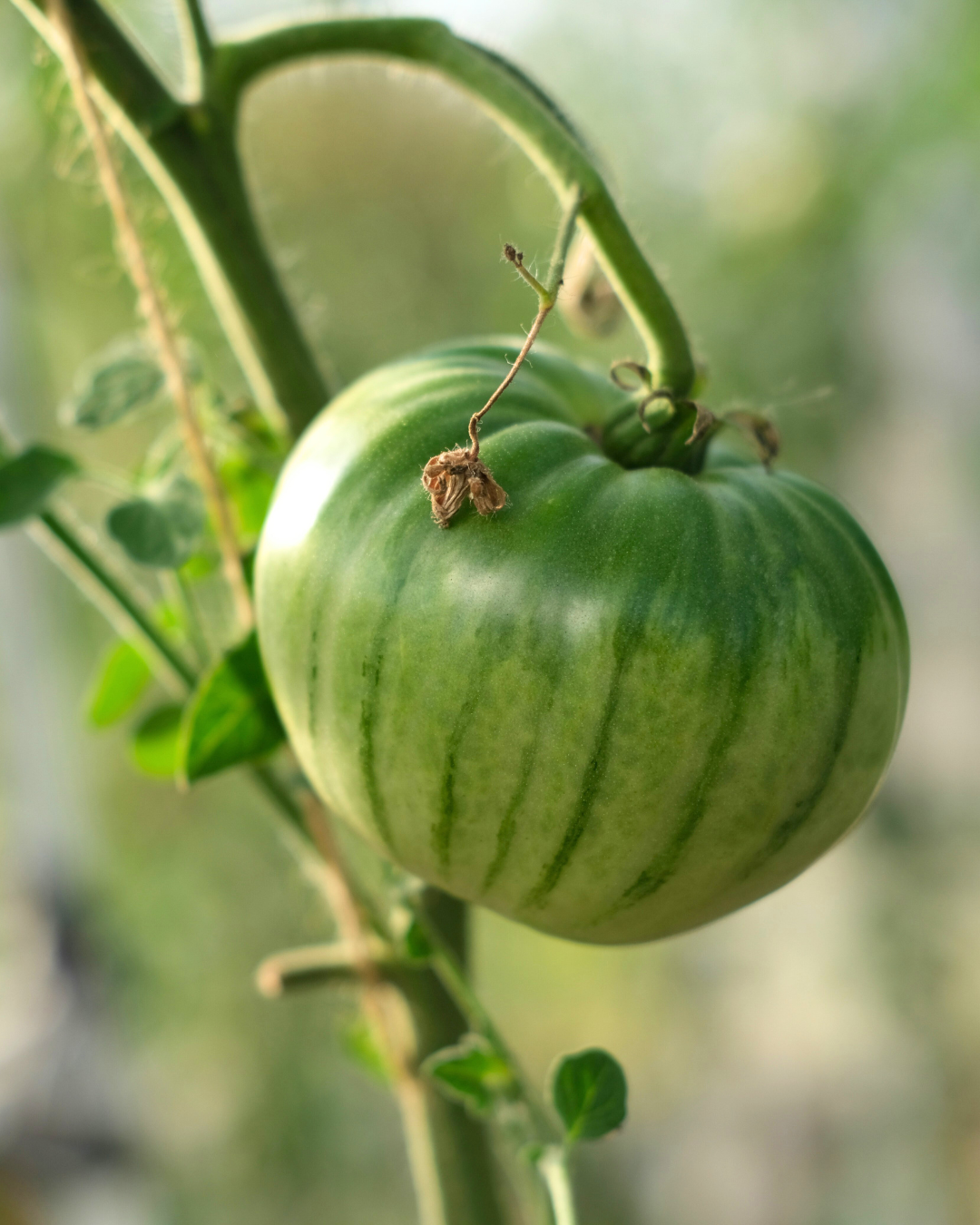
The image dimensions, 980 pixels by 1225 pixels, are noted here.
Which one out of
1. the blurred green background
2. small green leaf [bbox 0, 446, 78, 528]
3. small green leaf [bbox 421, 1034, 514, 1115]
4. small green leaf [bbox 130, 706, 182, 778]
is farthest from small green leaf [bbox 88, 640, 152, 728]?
the blurred green background

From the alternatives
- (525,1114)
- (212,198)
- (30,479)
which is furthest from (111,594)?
(525,1114)

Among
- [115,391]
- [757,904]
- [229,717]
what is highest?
[115,391]

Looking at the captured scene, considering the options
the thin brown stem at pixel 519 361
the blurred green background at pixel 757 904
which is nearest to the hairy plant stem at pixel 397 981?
the thin brown stem at pixel 519 361

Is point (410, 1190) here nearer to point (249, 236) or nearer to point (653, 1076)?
point (653, 1076)

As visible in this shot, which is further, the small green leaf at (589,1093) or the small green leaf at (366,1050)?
the small green leaf at (366,1050)

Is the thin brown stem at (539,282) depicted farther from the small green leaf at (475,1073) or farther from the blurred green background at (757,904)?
the blurred green background at (757,904)

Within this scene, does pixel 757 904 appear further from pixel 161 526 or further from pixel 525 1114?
pixel 161 526

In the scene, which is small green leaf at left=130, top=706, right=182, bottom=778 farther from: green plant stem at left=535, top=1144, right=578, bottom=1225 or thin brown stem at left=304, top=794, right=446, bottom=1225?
green plant stem at left=535, top=1144, right=578, bottom=1225
